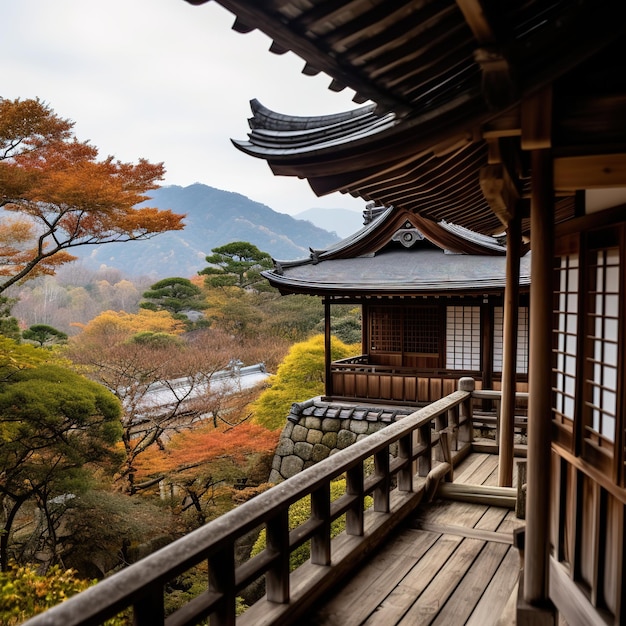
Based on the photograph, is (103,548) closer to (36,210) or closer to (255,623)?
(36,210)

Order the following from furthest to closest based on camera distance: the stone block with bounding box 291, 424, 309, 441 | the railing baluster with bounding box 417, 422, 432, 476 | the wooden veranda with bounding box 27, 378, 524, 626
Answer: the stone block with bounding box 291, 424, 309, 441 → the railing baluster with bounding box 417, 422, 432, 476 → the wooden veranda with bounding box 27, 378, 524, 626

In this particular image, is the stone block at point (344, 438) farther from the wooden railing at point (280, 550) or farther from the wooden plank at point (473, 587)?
the wooden plank at point (473, 587)

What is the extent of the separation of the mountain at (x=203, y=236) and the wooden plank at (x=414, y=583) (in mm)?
65051

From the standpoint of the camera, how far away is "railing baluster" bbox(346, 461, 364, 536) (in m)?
3.51

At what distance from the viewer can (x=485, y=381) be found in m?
11.4

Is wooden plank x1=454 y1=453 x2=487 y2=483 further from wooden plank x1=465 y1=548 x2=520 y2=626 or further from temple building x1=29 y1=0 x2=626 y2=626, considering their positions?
wooden plank x1=465 y1=548 x2=520 y2=626

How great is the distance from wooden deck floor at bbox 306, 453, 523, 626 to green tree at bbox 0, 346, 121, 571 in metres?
6.89

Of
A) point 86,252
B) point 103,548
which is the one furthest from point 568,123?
point 86,252

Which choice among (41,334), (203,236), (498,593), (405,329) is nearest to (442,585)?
(498,593)

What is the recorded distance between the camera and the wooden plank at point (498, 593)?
2.97m

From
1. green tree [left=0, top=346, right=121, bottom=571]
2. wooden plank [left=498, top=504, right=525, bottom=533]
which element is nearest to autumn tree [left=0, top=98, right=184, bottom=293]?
green tree [left=0, top=346, right=121, bottom=571]

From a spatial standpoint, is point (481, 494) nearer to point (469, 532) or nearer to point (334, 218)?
point (469, 532)

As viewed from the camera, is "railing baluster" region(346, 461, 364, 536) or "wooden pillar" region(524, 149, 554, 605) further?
"railing baluster" region(346, 461, 364, 536)

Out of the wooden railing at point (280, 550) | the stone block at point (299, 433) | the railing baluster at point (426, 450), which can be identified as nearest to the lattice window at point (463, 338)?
the stone block at point (299, 433)
